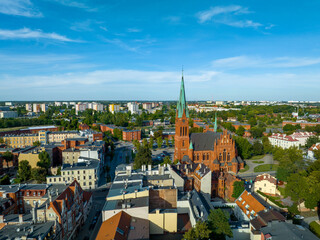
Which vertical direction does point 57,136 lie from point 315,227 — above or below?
above

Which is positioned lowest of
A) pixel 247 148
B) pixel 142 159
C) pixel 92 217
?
pixel 92 217

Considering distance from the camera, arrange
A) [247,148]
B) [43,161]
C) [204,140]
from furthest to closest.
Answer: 1. [247,148]
2. [204,140]
3. [43,161]

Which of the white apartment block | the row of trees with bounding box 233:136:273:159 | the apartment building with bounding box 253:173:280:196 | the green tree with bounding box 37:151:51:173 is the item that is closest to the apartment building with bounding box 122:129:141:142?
the row of trees with bounding box 233:136:273:159

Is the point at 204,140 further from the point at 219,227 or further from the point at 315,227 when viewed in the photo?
the point at 219,227

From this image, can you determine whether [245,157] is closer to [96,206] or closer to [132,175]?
[132,175]

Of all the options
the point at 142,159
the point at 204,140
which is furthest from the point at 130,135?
the point at 204,140

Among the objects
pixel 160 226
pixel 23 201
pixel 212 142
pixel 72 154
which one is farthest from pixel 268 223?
pixel 72 154

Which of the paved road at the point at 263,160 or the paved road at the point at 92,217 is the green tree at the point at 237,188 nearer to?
the paved road at the point at 263,160
